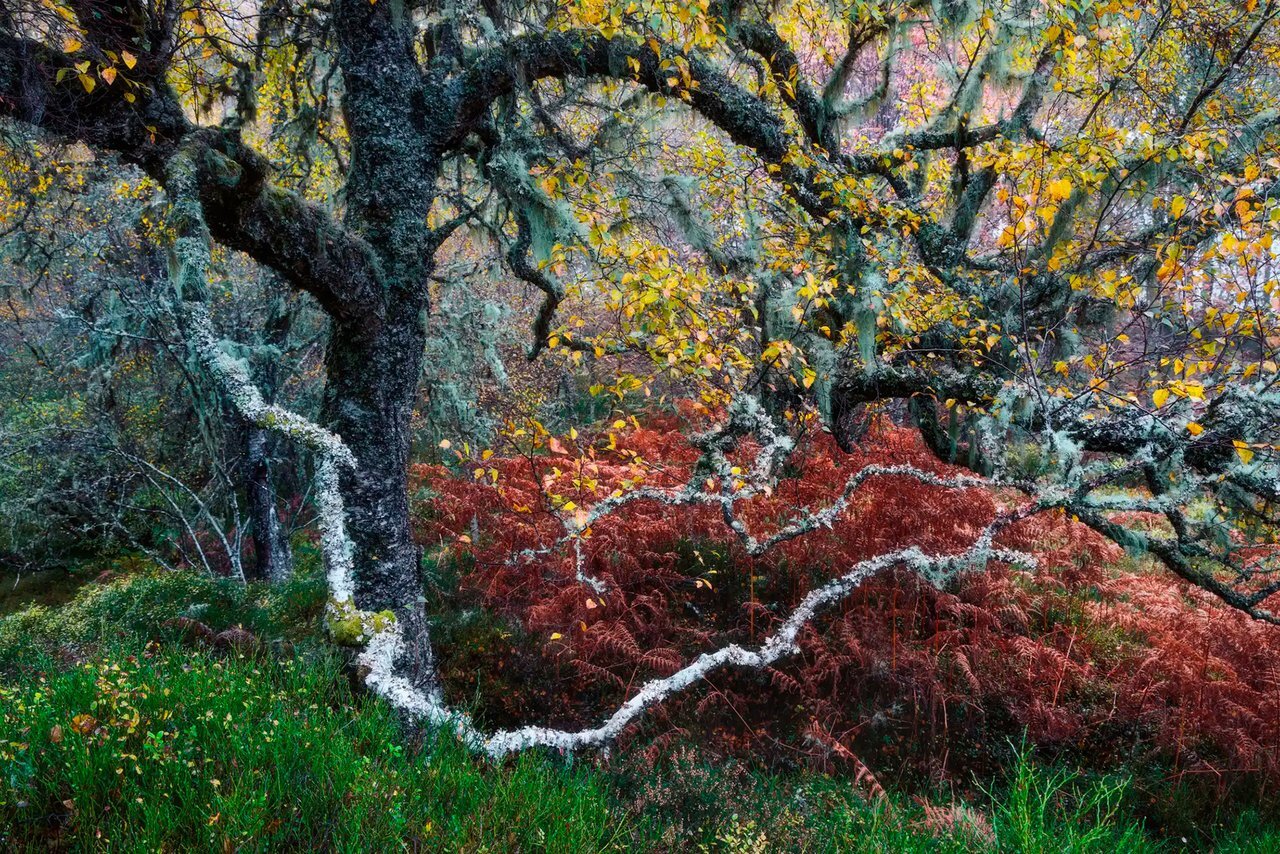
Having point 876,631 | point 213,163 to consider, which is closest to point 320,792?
point 213,163

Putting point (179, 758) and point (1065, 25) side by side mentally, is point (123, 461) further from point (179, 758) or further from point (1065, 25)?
point (1065, 25)

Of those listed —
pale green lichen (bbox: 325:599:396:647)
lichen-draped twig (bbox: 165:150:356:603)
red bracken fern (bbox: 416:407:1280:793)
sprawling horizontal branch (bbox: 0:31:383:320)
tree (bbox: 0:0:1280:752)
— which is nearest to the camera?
pale green lichen (bbox: 325:599:396:647)

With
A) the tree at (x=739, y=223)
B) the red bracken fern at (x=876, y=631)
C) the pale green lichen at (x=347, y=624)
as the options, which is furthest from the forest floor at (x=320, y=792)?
the red bracken fern at (x=876, y=631)

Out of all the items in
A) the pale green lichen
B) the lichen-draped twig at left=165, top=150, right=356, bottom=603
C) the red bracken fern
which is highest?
the lichen-draped twig at left=165, top=150, right=356, bottom=603

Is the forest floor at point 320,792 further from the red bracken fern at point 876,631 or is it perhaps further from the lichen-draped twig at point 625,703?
the red bracken fern at point 876,631

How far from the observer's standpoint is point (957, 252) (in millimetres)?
5289

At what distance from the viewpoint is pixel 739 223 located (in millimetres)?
6328

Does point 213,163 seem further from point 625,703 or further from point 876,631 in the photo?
point 876,631

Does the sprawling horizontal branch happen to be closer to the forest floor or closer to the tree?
the tree

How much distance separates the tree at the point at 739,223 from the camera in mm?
3361

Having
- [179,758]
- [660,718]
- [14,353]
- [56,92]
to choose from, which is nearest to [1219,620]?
[660,718]

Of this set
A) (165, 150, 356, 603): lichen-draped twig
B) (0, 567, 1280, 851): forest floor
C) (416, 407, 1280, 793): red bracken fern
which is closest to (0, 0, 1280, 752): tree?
(165, 150, 356, 603): lichen-draped twig

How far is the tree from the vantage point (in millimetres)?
3361

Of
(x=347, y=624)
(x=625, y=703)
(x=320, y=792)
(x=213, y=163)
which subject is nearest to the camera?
(x=320, y=792)
